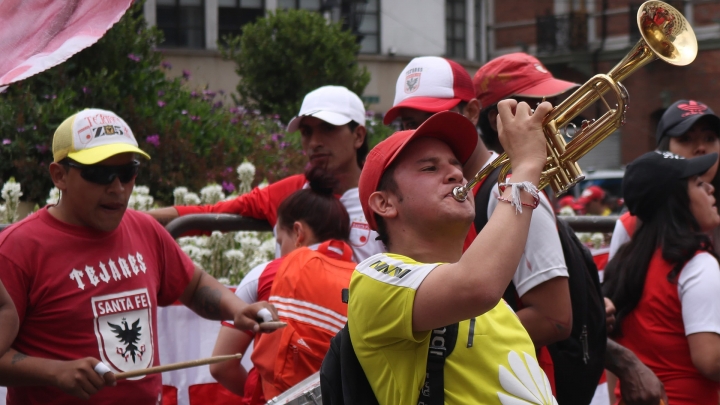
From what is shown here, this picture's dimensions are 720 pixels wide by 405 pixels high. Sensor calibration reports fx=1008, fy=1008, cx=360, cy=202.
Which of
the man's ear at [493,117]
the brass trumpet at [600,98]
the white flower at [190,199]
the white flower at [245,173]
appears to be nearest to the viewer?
the brass trumpet at [600,98]

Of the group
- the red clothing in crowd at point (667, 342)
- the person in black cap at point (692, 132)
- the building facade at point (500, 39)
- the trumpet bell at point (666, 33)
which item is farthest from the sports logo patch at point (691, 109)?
the building facade at point (500, 39)

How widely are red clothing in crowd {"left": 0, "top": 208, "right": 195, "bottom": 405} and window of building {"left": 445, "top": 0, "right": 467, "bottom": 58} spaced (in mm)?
27786

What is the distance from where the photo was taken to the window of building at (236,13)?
27141mm

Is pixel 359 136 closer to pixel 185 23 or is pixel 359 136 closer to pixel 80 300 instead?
pixel 80 300

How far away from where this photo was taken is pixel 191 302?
4.29 meters

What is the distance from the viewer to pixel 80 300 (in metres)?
3.71

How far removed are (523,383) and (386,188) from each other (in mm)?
648

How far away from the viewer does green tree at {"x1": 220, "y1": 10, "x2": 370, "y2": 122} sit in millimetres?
18281

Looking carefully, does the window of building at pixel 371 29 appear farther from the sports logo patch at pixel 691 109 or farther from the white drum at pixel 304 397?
the white drum at pixel 304 397

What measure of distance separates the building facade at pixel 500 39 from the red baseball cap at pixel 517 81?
20790 millimetres

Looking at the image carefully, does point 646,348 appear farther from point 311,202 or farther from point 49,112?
point 49,112

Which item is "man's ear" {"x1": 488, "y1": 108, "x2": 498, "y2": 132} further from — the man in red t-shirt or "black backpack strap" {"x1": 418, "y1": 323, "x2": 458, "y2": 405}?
"black backpack strap" {"x1": 418, "y1": 323, "x2": 458, "y2": 405}

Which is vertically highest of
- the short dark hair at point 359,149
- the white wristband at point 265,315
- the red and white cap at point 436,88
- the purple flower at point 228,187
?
the red and white cap at point 436,88

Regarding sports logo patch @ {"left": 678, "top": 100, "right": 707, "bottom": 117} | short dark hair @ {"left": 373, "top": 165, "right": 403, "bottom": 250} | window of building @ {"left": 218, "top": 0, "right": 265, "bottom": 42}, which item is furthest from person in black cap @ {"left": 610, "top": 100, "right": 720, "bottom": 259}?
window of building @ {"left": 218, "top": 0, "right": 265, "bottom": 42}
